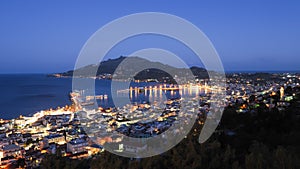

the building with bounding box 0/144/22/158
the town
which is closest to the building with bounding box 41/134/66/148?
the town

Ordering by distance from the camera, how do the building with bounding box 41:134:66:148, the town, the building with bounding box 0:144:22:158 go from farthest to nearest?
the building with bounding box 41:134:66:148 < the building with bounding box 0:144:22:158 < the town

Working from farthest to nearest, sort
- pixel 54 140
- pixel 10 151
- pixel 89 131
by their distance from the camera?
pixel 54 140, pixel 89 131, pixel 10 151

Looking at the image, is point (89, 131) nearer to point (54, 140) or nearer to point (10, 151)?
point (54, 140)

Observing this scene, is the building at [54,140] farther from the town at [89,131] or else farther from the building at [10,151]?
the building at [10,151]

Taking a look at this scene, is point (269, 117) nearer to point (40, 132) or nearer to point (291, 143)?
point (291, 143)

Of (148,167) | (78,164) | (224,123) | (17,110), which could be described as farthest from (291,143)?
(17,110)

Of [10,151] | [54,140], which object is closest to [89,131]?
[54,140]

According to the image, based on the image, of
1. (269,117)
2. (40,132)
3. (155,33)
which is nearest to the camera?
(155,33)

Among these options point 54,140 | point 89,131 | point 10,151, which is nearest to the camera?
point 10,151

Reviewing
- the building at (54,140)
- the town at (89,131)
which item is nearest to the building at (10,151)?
the town at (89,131)

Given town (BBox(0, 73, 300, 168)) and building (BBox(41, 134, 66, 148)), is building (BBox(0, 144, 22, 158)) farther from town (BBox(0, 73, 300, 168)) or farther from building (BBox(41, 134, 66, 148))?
building (BBox(41, 134, 66, 148))

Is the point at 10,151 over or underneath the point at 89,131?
underneath
